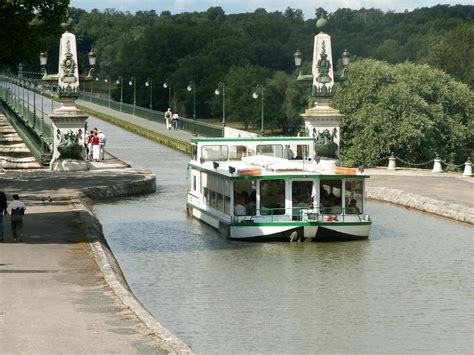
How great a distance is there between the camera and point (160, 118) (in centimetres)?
11606

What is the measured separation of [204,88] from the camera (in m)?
158

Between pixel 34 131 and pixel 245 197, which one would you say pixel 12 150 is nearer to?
pixel 34 131

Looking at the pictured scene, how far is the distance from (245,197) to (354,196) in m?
3.14

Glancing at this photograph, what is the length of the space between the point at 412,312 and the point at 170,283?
6.20m

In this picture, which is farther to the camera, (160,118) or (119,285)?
(160,118)

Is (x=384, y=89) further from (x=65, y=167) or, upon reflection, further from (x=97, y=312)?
(x=97, y=312)

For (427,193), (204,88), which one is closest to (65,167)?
(427,193)

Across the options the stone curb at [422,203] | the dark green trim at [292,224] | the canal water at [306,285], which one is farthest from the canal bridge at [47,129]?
the dark green trim at [292,224]

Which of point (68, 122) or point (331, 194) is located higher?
point (68, 122)

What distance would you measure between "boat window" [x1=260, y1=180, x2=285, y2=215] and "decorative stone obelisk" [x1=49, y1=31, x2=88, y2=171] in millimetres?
20534

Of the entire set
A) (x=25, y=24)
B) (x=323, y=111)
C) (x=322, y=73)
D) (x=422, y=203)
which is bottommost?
(x=422, y=203)

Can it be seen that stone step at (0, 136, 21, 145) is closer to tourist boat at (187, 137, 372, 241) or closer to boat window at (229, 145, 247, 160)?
boat window at (229, 145, 247, 160)

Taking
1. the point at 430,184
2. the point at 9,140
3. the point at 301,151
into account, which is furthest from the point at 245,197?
the point at 9,140

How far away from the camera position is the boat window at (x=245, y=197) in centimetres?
3781
